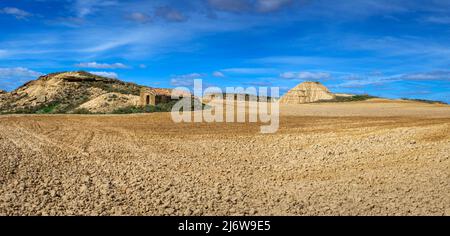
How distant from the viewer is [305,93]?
84.8 meters

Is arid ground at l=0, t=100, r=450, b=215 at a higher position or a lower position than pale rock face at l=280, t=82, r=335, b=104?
lower

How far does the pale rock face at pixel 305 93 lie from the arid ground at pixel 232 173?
65.7 metres

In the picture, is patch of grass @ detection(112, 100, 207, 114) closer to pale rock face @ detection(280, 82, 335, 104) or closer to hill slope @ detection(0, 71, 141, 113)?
hill slope @ detection(0, 71, 141, 113)

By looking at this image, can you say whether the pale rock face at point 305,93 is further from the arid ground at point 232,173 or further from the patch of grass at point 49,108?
the arid ground at point 232,173

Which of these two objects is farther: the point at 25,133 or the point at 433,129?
the point at 25,133

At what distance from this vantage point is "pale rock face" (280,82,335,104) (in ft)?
271

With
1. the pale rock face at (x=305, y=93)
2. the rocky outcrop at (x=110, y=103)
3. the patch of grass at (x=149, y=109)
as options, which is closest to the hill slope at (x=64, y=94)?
the rocky outcrop at (x=110, y=103)

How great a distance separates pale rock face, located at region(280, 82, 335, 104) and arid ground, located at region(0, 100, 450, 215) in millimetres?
65705

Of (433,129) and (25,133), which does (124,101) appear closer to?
(25,133)

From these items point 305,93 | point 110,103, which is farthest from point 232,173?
point 305,93

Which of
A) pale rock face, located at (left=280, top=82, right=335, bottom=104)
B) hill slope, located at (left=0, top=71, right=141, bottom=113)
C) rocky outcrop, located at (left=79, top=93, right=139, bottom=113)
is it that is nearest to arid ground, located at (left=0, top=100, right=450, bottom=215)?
rocky outcrop, located at (left=79, top=93, right=139, bottom=113)
